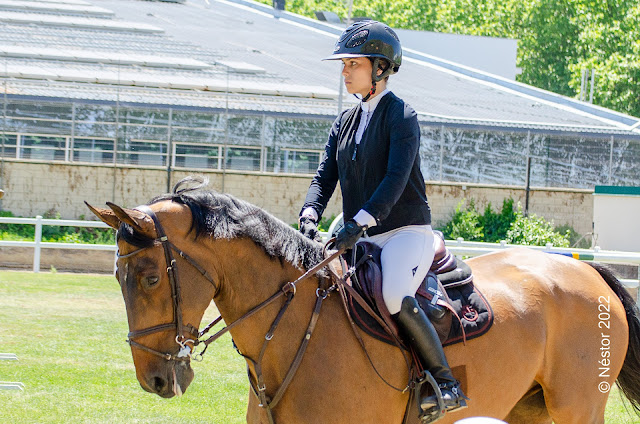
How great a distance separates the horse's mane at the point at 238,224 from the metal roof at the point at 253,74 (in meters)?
21.5

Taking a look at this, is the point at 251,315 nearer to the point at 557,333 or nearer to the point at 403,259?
the point at 403,259

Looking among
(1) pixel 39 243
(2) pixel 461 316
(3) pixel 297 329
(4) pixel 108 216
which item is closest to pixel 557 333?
(2) pixel 461 316

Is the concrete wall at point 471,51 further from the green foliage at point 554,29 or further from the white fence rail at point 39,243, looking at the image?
the white fence rail at point 39,243

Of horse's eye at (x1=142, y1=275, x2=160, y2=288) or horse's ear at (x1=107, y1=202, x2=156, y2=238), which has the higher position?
horse's ear at (x1=107, y1=202, x2=156, y2=238)

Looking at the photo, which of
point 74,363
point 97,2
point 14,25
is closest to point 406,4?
point 97,2

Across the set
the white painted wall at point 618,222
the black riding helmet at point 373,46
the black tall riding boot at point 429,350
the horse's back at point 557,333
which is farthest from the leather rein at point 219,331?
the white painted wall at point 618,222

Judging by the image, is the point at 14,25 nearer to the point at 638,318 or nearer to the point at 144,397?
the point at 144,397

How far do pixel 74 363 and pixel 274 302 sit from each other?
5.78 metres

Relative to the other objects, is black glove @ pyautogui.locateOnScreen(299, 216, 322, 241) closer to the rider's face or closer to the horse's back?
the rider's face

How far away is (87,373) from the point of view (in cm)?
893

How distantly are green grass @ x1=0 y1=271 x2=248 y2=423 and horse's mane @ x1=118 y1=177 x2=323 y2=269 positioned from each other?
342 centimetres

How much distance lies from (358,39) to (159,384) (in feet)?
7.19

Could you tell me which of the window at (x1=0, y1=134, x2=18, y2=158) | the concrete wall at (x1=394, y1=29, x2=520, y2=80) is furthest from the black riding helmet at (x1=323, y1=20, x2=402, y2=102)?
the concrete wall at (x1=394, y1=29, x2=520, y2=80)

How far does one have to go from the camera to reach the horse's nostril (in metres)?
3.95
